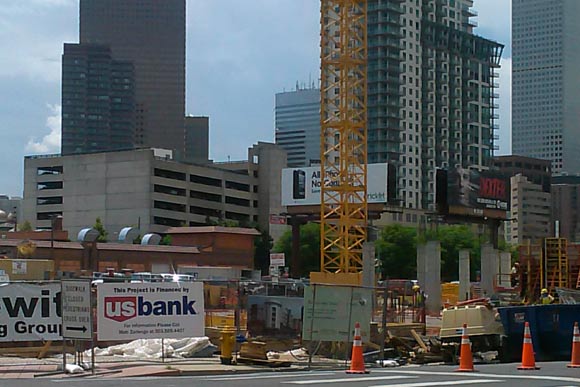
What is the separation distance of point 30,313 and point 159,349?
3426mm

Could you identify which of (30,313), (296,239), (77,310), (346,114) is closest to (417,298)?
(30,313)

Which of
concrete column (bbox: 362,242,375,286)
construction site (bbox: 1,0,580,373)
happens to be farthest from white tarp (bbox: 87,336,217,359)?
concrete column (bbox: 362,242,375,286)

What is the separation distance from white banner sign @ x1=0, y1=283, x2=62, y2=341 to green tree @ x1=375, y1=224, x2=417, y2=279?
95.5 m

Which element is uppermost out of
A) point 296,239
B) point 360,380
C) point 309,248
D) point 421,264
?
point 296,239

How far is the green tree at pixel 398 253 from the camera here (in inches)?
4641

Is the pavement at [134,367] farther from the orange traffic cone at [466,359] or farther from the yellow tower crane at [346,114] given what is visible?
the yellow tower crane at [346,114]

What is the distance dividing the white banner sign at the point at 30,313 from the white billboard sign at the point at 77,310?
0.79 metres

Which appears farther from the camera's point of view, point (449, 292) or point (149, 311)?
point (449, 292)

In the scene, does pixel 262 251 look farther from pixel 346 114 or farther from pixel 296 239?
pixel 346 114

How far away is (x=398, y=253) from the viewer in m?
120

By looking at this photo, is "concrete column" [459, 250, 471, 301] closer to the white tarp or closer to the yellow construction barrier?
the yellow construction barrier

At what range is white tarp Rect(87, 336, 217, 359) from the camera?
78.5ft

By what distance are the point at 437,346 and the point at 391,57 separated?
487ft

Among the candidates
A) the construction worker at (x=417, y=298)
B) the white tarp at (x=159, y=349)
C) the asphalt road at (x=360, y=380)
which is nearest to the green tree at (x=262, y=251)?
the construction worker at (x=417, y=298)
